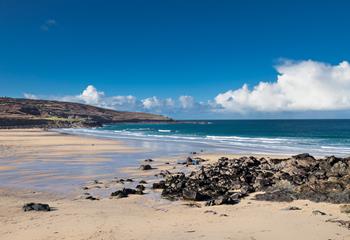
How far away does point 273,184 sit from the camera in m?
18.5

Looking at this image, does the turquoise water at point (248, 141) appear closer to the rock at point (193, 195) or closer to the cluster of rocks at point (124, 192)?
the cluster of rocks at point (124, 192)

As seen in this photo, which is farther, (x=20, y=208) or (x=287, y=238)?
(x=20, y=208)

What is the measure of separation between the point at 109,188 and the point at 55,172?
729cm

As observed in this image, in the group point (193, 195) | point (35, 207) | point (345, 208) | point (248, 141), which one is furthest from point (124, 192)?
point (248, 141)

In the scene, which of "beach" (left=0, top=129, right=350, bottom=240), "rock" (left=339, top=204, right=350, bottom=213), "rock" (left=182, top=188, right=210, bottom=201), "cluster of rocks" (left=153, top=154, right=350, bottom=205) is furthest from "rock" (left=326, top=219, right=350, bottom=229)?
"rock" (left=182, top=188, right=210, bottom=201)

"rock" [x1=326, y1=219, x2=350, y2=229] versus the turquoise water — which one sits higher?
the turquoise water

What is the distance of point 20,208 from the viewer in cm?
1480

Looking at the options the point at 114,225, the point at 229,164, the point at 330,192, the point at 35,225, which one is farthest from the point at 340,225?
the point at 229,164

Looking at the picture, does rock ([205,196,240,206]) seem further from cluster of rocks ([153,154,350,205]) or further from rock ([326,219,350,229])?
rock ([326,219,350,229])

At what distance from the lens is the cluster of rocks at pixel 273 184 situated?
52.6ft

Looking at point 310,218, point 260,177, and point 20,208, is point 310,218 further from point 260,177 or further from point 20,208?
point 20,208

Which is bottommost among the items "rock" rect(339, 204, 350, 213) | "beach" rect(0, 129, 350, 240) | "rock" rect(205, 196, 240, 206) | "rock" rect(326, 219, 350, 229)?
"beach" rect(0, 129, 350, 240)

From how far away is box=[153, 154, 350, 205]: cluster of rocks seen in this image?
1603cm

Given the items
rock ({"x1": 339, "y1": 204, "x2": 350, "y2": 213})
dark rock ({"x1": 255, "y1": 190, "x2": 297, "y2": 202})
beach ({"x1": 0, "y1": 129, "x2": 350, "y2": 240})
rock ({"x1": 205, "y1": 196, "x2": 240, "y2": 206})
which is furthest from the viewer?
dark rock ({"x1": 255, "y1": 190, "x2": 297, "y2": 202})
